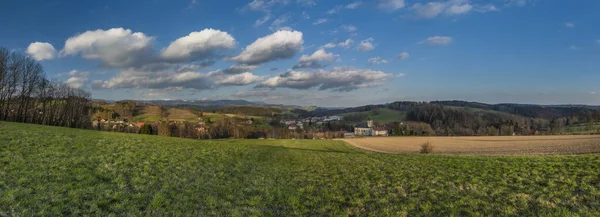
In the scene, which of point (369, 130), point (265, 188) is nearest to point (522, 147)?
point (265, 188)

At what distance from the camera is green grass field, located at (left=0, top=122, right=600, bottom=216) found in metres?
9.61

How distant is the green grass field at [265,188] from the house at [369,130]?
422 feet

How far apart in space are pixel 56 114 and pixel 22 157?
79287mm

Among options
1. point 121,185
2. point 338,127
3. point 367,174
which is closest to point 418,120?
point 338,127

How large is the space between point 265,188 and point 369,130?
5722 inches

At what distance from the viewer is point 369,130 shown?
504 ft

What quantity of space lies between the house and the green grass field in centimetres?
12849

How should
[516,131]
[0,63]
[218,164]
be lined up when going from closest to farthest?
[218,164]
[0,63]
[516,131]

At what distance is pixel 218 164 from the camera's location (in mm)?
20844

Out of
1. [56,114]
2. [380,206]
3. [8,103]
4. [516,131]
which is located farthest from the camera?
[516,131]

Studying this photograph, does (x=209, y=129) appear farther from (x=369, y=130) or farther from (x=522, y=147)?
(x=522, y=147)

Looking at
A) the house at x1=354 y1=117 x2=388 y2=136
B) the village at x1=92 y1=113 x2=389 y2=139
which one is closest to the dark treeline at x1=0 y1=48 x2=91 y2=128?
the village at x1=92 y1=113 x2=389 y2=139

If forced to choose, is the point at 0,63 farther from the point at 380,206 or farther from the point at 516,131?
the point at 516,131

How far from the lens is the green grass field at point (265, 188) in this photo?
9.61m
